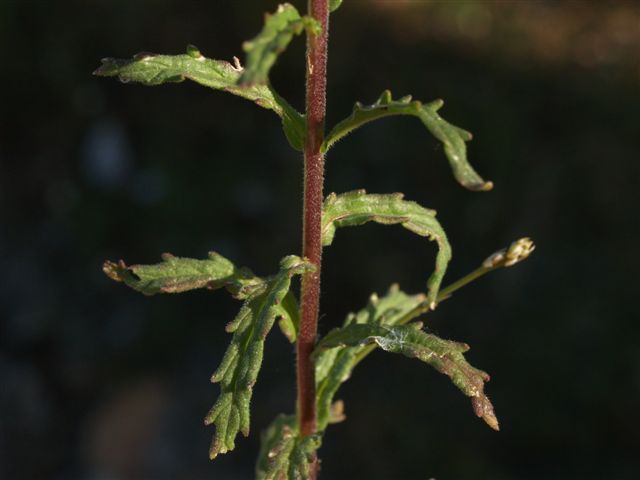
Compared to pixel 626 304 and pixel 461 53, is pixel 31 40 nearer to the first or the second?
pixel 461 53

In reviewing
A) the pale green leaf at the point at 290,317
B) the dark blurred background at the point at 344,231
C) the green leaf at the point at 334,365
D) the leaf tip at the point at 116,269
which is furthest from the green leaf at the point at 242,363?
the dark blurred background at the point at 344,231

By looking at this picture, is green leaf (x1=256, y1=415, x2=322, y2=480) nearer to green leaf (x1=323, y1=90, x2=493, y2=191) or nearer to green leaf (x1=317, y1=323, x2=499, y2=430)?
green leaf (x1=317, y1=323, x2=499, y2=430)

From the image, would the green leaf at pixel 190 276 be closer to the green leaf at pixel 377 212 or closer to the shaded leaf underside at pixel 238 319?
the shaded leaf underside at pixel 238 319

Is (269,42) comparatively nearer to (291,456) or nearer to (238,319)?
(238,319)

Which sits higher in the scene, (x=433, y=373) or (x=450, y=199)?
(x=450, y=199)

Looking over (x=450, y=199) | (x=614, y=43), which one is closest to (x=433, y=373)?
(x=450, y=199)

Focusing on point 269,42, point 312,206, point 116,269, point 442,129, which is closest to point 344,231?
point 116,269

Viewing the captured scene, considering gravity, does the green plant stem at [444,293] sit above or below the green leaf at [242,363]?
above
